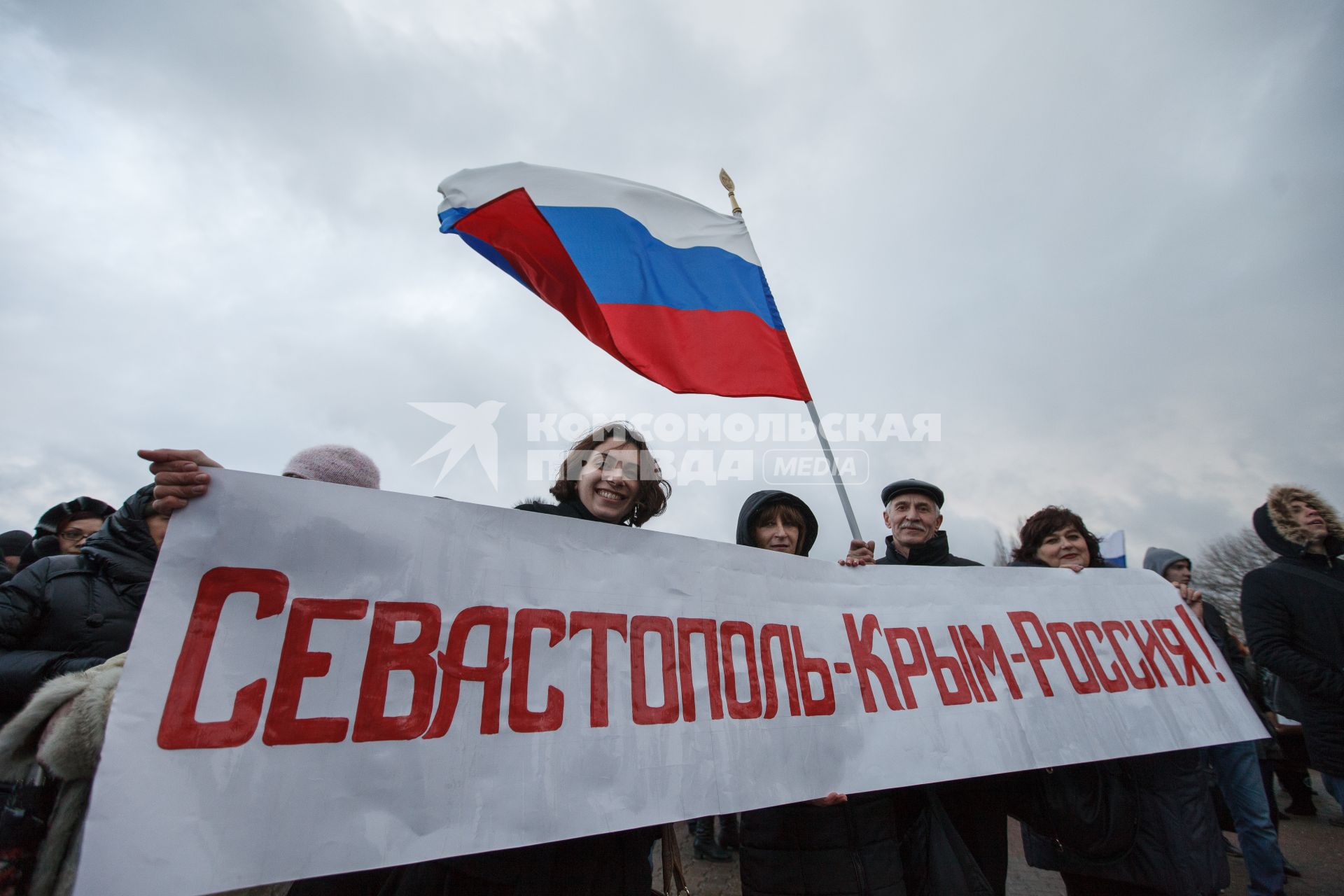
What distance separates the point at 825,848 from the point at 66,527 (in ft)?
12.4

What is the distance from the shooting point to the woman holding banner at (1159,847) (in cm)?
208

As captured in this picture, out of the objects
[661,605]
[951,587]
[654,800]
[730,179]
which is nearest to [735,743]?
[654,800]

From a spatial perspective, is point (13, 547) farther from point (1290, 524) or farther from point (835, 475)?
point (1290, 524)

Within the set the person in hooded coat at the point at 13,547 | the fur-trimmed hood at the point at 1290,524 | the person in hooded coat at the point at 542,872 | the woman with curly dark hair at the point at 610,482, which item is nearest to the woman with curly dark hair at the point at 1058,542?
the fur-trimmed hood at the point at 1290,524

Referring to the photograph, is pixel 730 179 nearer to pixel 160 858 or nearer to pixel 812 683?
pixel 812 683

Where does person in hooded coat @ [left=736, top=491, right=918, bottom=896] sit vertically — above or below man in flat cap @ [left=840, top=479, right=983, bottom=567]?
below

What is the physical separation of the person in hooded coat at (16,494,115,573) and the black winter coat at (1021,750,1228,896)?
4.56 meters

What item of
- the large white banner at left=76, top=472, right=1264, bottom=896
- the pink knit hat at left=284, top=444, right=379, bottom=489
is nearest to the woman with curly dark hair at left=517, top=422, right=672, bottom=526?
the large white banner at left=76, top=472, right=1264, bottom=896

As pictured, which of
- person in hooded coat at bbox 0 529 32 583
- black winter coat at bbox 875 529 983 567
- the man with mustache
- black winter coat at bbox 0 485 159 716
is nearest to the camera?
black winter coat at bbox 0 485 159 716

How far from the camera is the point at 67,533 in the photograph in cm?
281

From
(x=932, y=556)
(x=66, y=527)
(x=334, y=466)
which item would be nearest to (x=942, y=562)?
(x=932, y=556)

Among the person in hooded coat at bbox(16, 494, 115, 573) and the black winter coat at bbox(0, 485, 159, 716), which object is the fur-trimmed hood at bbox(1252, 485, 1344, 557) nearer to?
the black winter coat at bbox(0, 485, 159, 716)

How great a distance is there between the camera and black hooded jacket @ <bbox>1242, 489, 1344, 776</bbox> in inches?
109

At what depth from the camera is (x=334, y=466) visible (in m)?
2.04
